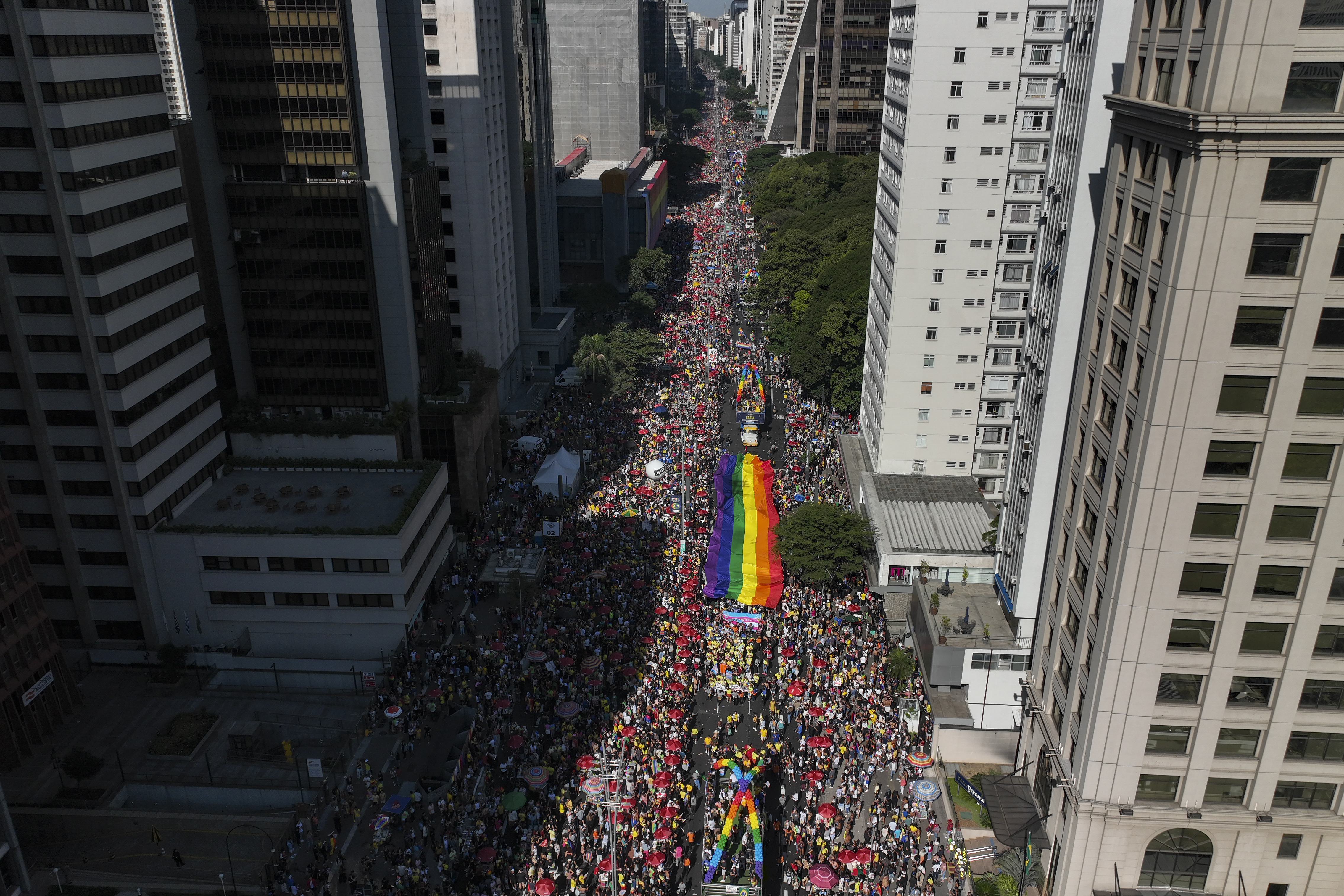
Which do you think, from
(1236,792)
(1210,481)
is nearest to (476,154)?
(1210,481)

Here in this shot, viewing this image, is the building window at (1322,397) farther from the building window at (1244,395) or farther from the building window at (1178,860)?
the building window at (1178,860)

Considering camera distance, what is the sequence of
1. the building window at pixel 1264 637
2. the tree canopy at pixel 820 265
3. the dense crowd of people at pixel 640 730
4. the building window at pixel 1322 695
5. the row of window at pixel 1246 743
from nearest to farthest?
the building window at pixel 1264 637, the building window at pixel 1322 695, the row of window at pixel 1246 743, the dense crowd of people at pixel 640 730, the tree canopy at pixel 820 265

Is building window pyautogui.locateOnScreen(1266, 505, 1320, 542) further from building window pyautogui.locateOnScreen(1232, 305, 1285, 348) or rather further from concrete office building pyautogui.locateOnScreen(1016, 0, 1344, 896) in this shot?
building window pyautogui.locateOnScreen(1232, 305, 1285, 348)

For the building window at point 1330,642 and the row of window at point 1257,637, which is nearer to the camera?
the building window at point 1330,642

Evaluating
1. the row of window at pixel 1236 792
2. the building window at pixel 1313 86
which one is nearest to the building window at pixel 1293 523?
the row of window at pixel 1236 792

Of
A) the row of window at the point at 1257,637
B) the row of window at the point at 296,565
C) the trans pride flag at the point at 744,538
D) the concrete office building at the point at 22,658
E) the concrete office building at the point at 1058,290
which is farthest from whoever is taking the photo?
the trans pride flag at the point at 744,538

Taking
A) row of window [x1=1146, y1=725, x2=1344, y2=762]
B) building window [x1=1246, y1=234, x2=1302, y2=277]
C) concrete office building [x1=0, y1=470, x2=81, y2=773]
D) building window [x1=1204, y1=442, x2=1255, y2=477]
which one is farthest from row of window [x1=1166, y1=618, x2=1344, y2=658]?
concrete office building [x1=0, y1=470, x2=81, y2=773]

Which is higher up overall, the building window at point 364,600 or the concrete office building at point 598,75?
the concrete office building at point 598,75
